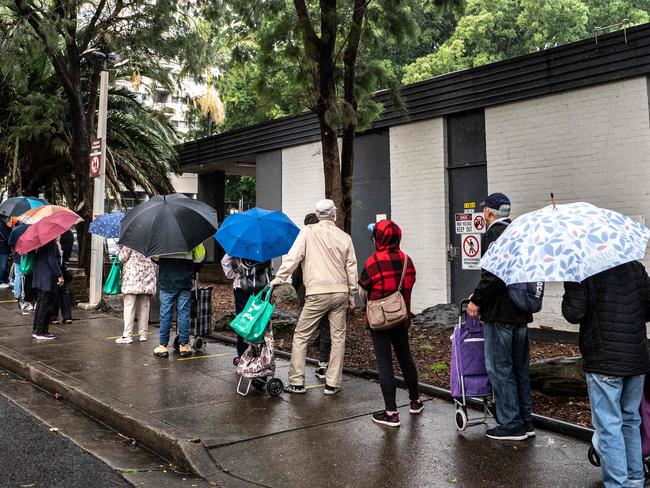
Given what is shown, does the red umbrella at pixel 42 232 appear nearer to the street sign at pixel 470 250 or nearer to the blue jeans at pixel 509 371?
the blue jeans at pixel 509 371

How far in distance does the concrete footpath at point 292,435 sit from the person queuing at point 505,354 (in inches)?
6.4

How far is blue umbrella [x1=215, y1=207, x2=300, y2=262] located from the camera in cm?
627

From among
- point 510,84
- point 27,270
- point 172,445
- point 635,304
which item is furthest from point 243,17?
point 635,304

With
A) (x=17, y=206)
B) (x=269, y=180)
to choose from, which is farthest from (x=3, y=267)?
(x=269, y=180)

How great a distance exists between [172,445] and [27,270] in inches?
239

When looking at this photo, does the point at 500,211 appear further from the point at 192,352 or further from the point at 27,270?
the point at 27,270

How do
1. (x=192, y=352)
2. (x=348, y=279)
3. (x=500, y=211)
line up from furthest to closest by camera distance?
(x=192, y=352) < (x=348, y=279) < (x=500, y=211)

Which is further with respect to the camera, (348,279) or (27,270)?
(27,270)

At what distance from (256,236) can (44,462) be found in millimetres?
2907

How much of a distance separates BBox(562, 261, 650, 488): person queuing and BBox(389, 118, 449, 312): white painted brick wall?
303 inches

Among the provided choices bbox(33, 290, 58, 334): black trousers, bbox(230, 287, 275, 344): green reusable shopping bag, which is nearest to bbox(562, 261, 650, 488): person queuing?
bbox(230, 287, 275, 344): green reusable shopping bag

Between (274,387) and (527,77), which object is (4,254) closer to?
(274,387)

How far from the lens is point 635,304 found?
3594 millimetres

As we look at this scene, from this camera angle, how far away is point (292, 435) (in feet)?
16.3
